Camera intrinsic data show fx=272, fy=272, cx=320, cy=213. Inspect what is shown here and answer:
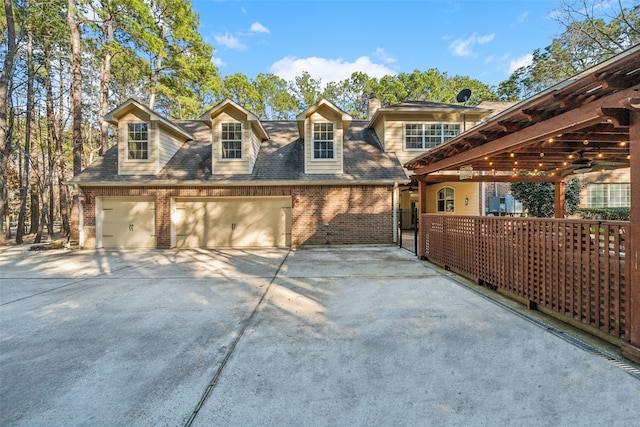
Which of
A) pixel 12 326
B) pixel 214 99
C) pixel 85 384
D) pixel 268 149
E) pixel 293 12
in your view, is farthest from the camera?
pixel 214 99

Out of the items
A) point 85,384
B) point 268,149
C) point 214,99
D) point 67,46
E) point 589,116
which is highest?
point 214,99

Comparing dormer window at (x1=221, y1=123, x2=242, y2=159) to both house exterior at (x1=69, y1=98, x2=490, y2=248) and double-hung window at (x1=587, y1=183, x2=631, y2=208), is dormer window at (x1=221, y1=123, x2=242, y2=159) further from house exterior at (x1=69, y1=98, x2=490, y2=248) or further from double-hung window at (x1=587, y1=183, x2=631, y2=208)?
double-hung window at (x1=587, y1=183, x2=631, y2=208)

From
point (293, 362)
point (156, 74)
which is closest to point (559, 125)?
point (293, 362)

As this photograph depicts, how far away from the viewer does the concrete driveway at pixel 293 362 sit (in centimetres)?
199

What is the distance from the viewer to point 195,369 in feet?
8.31

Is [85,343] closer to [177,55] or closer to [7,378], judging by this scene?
[7,378]

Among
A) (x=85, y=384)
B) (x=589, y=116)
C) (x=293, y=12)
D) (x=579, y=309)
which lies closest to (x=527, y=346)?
(x=579, y=309)

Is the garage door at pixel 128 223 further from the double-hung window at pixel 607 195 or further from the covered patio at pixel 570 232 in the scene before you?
the double-hung window at pixel 607 195

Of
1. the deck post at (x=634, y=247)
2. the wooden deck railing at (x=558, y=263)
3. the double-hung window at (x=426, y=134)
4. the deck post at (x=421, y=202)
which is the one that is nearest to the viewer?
the deck post at (x=634, y=247)

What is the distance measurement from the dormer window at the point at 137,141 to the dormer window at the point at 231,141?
2876 millimetres

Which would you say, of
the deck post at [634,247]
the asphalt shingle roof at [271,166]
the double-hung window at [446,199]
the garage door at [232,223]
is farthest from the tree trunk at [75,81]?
the double-hung window at [446,199]

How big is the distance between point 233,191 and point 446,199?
1035 centimetres

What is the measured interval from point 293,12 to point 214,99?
43.3 feet

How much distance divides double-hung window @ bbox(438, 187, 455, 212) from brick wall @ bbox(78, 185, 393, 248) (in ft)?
17.7
